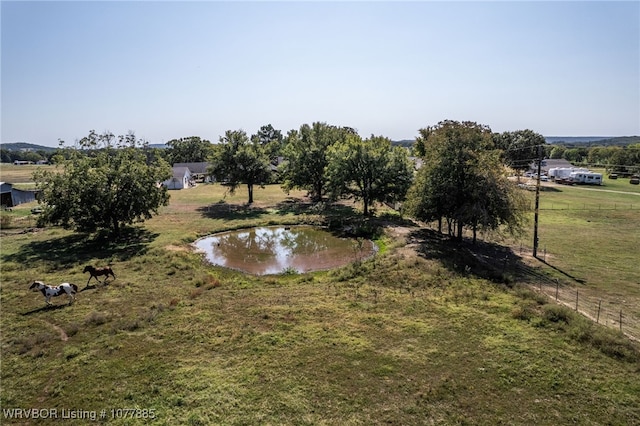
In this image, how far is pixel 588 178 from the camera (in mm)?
62250

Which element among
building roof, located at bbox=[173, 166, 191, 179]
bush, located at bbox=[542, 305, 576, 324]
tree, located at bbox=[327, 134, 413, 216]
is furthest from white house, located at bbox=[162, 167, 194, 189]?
bush, located at bbox=[542, 305, 576, 324]

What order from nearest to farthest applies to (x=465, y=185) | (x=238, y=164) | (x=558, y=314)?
(x=558, y=314)
(x=465, y=185)
(x=238, y=164)

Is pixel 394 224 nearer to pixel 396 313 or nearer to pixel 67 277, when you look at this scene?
pixel 396 313

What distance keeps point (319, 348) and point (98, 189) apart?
2239 cm

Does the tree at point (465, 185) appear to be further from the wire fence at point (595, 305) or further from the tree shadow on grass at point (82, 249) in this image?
the tree shadow on grass at point (82, 249)

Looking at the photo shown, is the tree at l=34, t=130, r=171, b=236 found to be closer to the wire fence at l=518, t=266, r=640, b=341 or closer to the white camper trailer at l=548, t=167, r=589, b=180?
the wire fence at l=518, t=266, r=640, b=341

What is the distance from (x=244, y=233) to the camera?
3183 cm

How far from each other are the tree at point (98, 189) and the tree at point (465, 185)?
68.9 ft

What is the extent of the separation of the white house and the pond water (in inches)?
1448

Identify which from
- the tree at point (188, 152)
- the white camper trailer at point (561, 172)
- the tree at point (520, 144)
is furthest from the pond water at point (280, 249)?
the tree at point (188, 152)

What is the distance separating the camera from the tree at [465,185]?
2289 centimetres

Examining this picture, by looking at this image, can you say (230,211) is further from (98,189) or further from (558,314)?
(558,314)

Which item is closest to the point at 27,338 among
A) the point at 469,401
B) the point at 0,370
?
the point at 0,370

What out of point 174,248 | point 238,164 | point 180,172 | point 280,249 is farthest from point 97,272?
point 180,172
